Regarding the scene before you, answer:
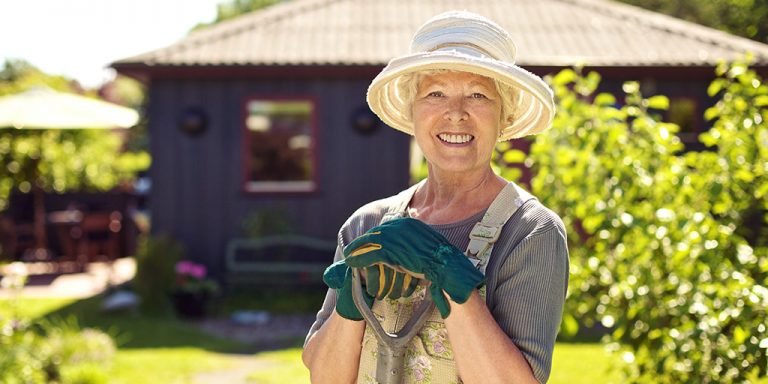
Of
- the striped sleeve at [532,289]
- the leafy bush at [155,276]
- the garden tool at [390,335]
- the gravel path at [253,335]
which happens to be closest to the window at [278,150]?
the leafy bush at [155,276]

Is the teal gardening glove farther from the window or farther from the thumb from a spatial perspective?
the window

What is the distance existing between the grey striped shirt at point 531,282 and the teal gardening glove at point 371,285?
21cm

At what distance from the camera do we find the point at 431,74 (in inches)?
83.0

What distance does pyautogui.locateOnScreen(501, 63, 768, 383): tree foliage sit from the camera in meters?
3.29

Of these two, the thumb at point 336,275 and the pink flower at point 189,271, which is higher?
the thumb at point 336,275

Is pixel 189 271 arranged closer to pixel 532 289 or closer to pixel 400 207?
pixel 400 207

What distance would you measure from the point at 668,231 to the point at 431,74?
2.02 m

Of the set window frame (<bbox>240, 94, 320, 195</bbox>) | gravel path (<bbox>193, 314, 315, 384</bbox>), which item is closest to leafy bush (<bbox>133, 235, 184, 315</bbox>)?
gravel path (<bbox>193, 314, 315, 384</bbox>)

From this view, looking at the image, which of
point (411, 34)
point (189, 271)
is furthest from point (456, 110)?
point (411, 34)

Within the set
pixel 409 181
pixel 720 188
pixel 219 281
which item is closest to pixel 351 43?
pixel 409 181

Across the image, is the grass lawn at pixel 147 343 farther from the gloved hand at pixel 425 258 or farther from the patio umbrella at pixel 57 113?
the gloved hand at pixel 425 258

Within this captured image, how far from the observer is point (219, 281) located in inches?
459

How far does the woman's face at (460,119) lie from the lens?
2.05 m

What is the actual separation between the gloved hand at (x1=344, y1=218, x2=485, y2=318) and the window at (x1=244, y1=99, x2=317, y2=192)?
32.4 feet
